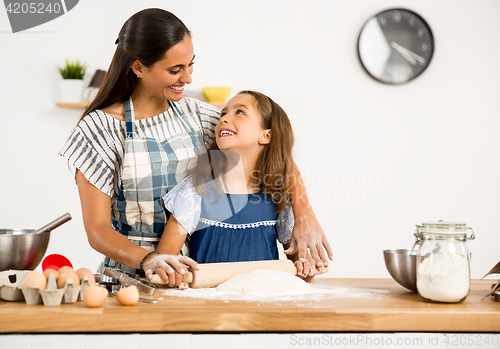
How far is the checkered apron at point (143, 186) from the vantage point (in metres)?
1.38

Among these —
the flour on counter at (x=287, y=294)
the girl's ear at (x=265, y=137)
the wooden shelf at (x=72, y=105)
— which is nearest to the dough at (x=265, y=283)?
the flour on counter at (x=287, y=294)

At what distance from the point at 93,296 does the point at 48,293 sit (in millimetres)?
94

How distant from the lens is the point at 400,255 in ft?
3.45

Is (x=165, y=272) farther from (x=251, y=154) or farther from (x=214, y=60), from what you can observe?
(x=214, y=60)

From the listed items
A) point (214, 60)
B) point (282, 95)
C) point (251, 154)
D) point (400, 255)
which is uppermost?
point (214, 60)

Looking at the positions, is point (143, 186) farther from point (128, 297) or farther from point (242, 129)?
point (128, 297)

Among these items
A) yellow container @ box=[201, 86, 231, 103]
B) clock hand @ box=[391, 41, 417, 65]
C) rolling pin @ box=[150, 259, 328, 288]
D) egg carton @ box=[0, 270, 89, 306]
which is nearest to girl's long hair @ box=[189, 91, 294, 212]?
rolling pin @ box=[150, 259, 328, 288]

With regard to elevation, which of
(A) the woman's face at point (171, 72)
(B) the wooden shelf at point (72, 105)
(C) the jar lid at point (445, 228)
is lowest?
(C) the jar lid at point (445, 228)

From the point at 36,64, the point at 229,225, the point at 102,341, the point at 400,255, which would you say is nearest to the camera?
the point at 102,341

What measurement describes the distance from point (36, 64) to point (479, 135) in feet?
9.58

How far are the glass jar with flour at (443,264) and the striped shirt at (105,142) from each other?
0.83 m

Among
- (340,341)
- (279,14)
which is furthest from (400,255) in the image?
(279,14)

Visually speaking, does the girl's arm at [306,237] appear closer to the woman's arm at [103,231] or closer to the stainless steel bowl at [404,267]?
the stainless steel bowl at [404,267]

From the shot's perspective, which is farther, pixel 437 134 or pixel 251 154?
pixel 437 134
